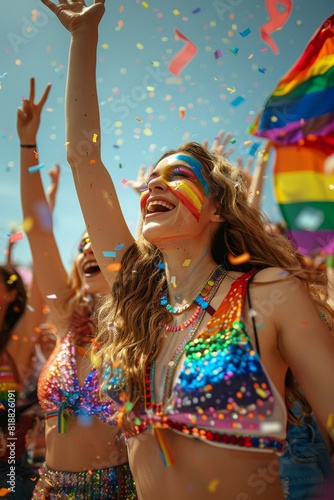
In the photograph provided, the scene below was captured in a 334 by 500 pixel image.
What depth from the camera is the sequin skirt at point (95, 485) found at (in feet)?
7.23

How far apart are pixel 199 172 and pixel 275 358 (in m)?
0.79

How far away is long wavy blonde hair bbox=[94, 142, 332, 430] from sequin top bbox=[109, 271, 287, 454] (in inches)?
7.0

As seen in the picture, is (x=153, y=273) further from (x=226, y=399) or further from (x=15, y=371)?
(x=15, y=371)

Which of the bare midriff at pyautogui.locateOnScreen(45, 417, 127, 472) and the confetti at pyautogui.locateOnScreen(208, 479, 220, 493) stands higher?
the confetti at pyautogui.locateOnScreen(208, 479, 220, 493)

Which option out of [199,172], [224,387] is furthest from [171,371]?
[199,172]

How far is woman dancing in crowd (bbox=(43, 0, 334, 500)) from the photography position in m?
1.36

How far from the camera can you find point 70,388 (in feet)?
7.64

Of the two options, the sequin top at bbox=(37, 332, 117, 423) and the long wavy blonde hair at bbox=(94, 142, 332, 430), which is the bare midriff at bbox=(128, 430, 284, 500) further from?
the sequin top at bbox=(37, 332, 117, 423)

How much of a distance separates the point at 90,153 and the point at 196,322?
2.89ft

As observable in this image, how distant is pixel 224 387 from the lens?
4.44ft

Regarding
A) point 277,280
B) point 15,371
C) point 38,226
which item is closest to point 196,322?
point 277,280

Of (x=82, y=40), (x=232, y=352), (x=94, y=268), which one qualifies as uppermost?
(x=82, y=40)

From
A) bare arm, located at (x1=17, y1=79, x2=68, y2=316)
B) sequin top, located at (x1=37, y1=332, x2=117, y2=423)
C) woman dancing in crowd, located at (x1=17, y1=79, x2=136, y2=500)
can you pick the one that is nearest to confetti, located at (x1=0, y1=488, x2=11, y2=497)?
woman dancing in crowd, located at (x1=17, y1=79, x2=136, y2=500)

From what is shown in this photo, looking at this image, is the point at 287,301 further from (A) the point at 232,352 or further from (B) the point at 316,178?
(B) the point at 316,178
